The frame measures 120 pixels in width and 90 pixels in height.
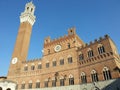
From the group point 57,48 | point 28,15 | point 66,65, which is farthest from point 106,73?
point 28,15

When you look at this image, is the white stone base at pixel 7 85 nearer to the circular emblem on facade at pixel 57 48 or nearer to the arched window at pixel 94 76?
the circular emblem on facade at pixel 57 48

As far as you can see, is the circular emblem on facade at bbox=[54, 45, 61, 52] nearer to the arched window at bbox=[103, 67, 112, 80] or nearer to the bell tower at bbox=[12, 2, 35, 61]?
the bell tower at bbox=[12, 2, 35, 61]

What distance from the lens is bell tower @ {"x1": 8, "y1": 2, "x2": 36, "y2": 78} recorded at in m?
37.1

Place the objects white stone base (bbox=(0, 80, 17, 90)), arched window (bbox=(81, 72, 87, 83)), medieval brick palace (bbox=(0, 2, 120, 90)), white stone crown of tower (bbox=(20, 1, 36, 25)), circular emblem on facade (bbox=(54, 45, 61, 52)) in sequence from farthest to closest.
Answer: white stone crown of tower (bbox=(20, 1, 36, 25)) < circular emblem on facade (bbox=(54, 45, 61, 52)) < white stone base (bbox=(0, 80, 17, 90)) < arched window (bbox=(81, 72, 87, 83)) < medieval brick palace (bbox=(0, 2, 120, 90))

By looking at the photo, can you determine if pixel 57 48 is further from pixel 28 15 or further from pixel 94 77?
pixel 28 15

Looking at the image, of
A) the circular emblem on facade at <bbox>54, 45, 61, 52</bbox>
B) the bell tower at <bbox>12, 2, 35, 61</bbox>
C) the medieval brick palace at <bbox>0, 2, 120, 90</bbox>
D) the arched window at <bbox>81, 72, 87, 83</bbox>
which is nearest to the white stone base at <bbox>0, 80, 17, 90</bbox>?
the medieval brick palace at <bbox>0, 2, 120, 90</bbox>

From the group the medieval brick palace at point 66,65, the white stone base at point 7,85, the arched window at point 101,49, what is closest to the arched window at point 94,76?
the medieval brick palace at point 66,65

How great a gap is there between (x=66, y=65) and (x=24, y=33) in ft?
61.3

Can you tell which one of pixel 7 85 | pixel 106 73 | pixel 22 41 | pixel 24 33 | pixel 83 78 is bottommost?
pixel 7 85

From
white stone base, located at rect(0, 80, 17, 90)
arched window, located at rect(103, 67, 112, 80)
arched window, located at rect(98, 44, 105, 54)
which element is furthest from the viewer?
white stone base, located at rect(0, 80, 17, 90)

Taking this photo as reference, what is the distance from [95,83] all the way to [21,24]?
31.2 metres

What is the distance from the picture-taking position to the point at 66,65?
29.8m

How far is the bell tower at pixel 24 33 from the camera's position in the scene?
126 feet

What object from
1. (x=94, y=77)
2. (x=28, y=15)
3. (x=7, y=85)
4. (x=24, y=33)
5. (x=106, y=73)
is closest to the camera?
(x=106, y=73)
